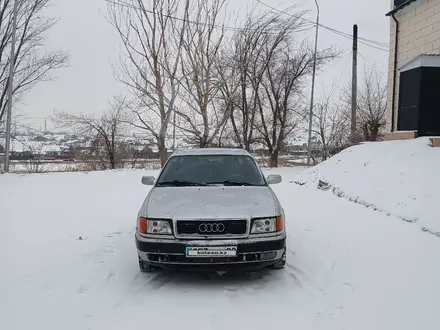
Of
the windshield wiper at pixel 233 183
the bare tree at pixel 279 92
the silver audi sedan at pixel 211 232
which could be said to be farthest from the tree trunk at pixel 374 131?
the silver audi sedan at pixel 211 232

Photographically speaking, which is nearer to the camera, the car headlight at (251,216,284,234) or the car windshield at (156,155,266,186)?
the car headlight at (251,216,284,234)

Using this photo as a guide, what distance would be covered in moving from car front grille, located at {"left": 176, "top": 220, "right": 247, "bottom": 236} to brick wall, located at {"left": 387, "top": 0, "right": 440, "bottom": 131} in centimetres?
1003

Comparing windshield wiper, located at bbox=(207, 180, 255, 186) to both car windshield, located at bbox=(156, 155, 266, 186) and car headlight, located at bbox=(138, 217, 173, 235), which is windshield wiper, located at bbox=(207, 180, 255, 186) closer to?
car windshield, located at bbox=(156, 155, 266, 186)

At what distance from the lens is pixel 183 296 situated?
3578mm

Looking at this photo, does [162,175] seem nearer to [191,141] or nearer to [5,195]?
[5,195]

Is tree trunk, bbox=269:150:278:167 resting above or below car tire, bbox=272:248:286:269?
above

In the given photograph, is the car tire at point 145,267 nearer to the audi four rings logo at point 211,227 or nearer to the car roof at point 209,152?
the audi four rings logo at point 211,227

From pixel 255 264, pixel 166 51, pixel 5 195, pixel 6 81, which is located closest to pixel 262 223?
pixel 255 264

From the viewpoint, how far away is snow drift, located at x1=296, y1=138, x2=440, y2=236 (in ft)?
19.5

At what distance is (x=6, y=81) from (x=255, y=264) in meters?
22.4

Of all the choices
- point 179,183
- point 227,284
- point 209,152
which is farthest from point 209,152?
point 227,284

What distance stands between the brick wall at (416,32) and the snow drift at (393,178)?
3.55 meters

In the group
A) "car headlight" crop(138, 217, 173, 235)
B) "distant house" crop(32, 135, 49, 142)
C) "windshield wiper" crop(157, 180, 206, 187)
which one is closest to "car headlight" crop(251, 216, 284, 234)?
"car headlight" crop(138, 217, 173, 235)

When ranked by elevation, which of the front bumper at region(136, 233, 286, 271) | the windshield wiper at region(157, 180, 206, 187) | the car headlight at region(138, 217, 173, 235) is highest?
the windshield wiper at region(157, 180, 206, 187)
